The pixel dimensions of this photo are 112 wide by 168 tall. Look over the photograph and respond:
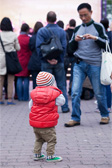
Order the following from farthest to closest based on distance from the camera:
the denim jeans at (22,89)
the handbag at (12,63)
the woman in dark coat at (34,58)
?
the denim jeans at (22,89), the woman in dark coat at (34,58), the handbag at (12,63)

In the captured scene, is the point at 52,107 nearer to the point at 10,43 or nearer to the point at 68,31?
the point at 10,43

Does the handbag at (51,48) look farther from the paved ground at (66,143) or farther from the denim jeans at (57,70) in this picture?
the paved ground at (66,143)

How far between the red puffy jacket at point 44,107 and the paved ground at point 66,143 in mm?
479

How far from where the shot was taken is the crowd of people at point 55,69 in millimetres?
5191

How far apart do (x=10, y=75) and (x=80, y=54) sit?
3.43 metres

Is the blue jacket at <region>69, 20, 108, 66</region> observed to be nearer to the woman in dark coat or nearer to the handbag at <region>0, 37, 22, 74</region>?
the handbag at <region>0, 37, 22, 74</region>

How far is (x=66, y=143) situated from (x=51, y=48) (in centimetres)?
264

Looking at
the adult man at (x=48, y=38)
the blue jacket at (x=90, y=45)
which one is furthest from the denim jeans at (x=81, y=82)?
the adult man at (x=48, y=38)

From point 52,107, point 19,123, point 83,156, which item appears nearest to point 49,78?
point 52,107

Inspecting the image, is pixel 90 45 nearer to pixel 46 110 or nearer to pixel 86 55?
pixel 86 55

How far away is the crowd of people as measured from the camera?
17.0ft

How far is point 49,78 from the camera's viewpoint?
5223mm

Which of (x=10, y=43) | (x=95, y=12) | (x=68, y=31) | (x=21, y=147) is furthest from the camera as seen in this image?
(x=95, y=12)

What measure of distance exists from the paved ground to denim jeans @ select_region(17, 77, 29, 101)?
7.60 ft
